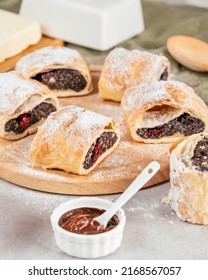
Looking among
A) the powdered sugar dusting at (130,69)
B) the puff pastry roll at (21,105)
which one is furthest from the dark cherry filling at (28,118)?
→ the powdered sugar dusting at (130,69)

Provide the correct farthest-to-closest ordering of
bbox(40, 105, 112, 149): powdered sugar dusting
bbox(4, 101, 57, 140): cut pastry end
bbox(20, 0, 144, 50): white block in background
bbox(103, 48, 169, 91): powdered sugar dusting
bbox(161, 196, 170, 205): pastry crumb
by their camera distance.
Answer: bbox(20, 0, 144, 50): white block in background → bbox(103, 48, 169, 91): powdered sugar dusting → bbox(4, 101, 57, 140): cut pastry end → bbox(40, 105, 112, 149): powdered sugar dusting → bbox(161, 196, 170, 205): pastry crumb

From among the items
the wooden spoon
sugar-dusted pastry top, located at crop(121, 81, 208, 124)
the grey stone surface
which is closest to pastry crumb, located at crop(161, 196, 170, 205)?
the grey stone surface

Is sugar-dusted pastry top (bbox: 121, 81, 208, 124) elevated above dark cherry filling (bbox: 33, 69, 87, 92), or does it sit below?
above

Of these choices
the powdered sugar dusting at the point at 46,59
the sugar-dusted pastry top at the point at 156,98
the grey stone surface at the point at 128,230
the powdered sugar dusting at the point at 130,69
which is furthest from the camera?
the powdered sugar dusting at the point at 46,59

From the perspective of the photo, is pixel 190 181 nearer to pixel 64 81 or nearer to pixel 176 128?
pixel 176 128

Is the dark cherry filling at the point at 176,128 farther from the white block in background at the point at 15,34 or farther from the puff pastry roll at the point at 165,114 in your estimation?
the white block in background at the point at 15,34

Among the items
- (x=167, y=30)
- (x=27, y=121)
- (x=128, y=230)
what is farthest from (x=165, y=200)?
(x=167, y=30)

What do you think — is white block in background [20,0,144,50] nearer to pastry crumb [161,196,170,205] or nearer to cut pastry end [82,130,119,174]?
cut pastry end [82,130,119,174]

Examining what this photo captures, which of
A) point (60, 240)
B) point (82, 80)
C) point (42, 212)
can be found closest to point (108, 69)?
point (82, 80)
